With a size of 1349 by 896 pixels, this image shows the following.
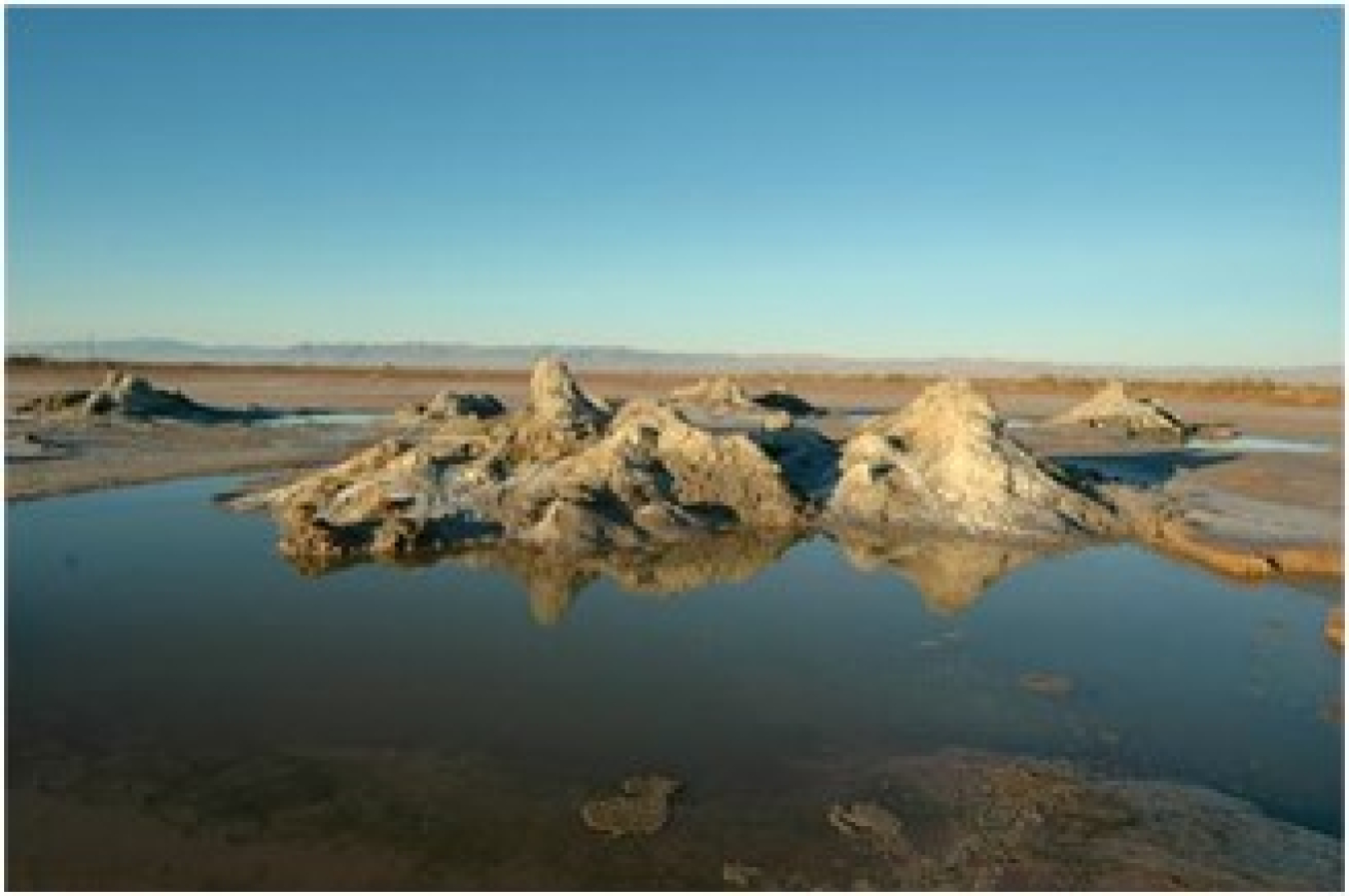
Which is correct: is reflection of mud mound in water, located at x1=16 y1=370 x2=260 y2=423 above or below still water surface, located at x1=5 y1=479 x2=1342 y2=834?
above

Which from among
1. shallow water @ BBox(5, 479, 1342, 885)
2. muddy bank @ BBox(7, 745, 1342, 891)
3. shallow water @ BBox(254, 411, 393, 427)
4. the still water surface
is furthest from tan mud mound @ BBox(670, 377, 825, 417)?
muddy bank @ BBox(7, 745, 1342, 891)

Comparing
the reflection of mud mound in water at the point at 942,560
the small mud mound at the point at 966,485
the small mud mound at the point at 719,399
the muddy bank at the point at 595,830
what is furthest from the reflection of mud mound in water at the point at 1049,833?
the small mud mound at the point at 719,399

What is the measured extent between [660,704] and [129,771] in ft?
13.7

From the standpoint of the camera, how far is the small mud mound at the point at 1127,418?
4338 cm

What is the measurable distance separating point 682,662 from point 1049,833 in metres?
4.47

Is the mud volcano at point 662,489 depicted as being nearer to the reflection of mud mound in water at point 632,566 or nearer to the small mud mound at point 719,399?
the reflection of mud mound in water at point 632,566

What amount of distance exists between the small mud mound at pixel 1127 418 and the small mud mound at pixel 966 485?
22.3 metres

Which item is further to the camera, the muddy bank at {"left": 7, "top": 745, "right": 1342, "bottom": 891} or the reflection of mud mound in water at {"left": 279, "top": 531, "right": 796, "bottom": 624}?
the reflection of mud mound in water at {"left": 279, "top": 531, "right": 796, "bottom": 624}

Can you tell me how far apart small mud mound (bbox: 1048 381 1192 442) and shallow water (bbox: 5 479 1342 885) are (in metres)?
27.9

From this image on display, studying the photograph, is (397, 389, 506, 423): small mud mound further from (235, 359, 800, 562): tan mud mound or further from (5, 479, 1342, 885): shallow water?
(5, 479, 1342, 885): shallow water

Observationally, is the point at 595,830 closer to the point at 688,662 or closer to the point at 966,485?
the point at 688,662

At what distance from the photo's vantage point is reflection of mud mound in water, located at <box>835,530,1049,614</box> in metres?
15.4

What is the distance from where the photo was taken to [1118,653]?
12727 millimetres

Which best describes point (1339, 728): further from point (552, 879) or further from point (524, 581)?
point (524, 581)
